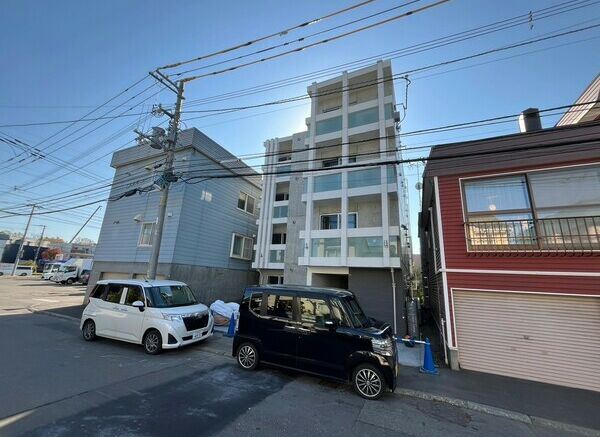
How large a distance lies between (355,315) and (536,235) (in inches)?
217

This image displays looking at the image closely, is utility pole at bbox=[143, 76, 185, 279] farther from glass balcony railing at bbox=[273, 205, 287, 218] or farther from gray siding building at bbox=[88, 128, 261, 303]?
glass balcony railing at bbox=[273, 205, 287, 218]

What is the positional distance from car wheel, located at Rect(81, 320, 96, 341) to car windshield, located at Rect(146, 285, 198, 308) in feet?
7.75

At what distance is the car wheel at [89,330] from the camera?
8.37 m

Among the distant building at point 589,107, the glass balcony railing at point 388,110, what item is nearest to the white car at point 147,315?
the glass balcony railing at point 388,110

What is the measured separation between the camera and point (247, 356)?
6473 mm

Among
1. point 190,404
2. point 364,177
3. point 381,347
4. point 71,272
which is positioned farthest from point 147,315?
point 71,272

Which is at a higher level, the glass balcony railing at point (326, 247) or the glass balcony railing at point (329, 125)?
the glass balcony railing at point (329, 125)

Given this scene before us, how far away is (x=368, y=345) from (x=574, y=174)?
24.1 ft

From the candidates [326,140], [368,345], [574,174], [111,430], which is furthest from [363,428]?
[326,140]

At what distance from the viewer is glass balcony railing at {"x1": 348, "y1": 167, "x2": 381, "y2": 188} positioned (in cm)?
1340

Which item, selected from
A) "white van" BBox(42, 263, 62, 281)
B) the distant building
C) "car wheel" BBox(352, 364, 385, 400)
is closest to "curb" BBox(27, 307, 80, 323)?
"car wheel" BBox(352, 364, 385, 400)

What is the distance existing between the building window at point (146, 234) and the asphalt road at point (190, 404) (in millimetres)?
7931

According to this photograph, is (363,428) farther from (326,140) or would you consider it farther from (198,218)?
(326,140)

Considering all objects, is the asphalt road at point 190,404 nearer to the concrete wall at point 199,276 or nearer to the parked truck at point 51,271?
the concrete wall at point 199,276
